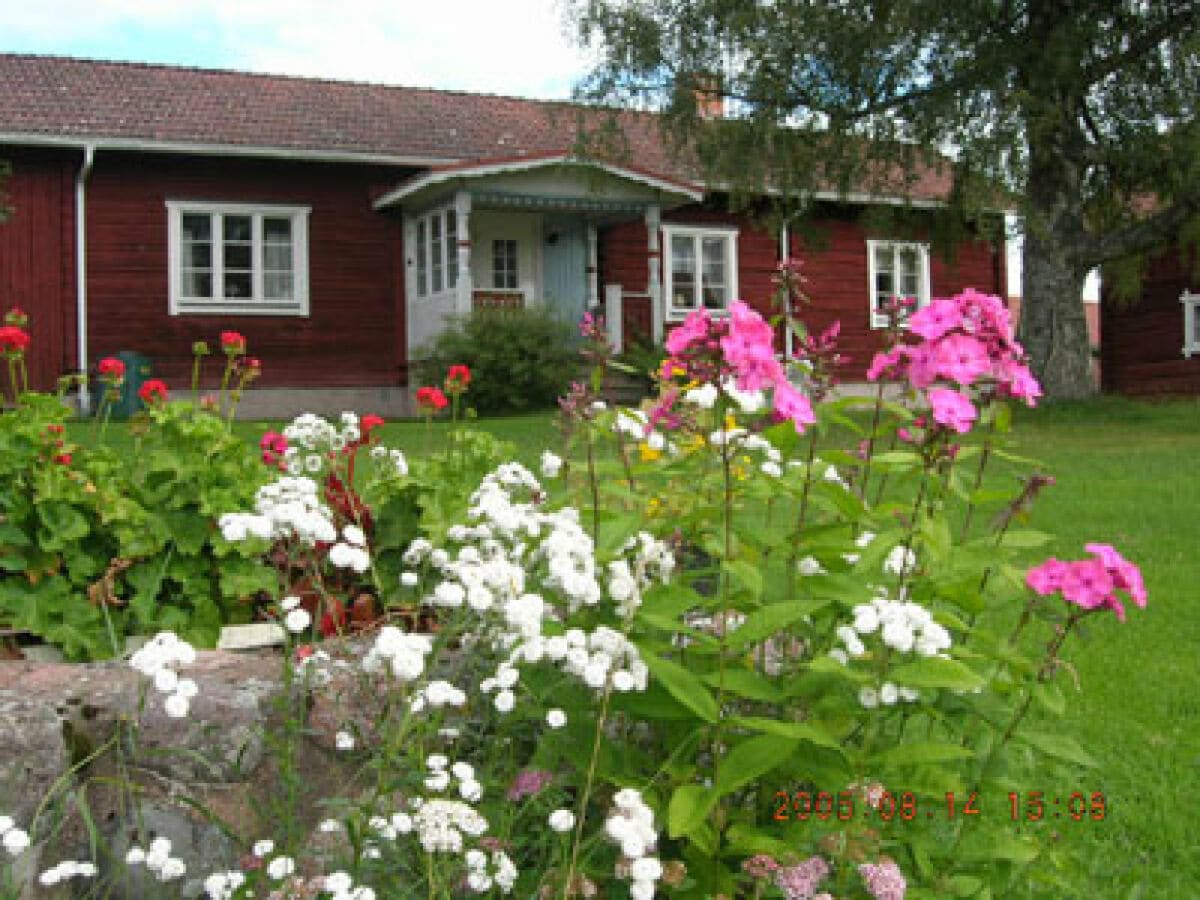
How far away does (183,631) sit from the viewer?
10.1ft

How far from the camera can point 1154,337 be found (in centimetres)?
2420

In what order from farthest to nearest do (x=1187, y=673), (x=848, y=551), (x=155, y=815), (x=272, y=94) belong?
(x=272, y=94), (x=1187, y=673), (x=155, y=815), (x=848, y=551)

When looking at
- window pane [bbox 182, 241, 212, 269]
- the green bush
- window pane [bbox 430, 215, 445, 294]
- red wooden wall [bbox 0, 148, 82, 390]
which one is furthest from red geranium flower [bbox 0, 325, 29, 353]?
window pane [bbox 430, 215, 445, 294]

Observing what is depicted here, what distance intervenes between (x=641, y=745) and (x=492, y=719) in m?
0.30

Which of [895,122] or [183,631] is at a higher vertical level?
[895,122]

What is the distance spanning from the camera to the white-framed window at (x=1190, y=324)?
2342 centimetres

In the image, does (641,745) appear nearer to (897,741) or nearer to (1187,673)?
(897,741)

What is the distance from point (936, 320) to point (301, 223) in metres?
16.5

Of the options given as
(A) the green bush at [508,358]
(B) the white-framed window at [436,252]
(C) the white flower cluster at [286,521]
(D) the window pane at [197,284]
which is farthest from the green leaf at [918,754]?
(D) the window pane at [197,284]

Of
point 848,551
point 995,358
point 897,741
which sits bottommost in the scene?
point 897,741

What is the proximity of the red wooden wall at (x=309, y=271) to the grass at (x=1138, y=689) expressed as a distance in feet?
27.4

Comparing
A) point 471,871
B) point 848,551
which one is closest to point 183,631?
point 471,871

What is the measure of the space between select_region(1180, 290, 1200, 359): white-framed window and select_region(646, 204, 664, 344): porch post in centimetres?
1072
